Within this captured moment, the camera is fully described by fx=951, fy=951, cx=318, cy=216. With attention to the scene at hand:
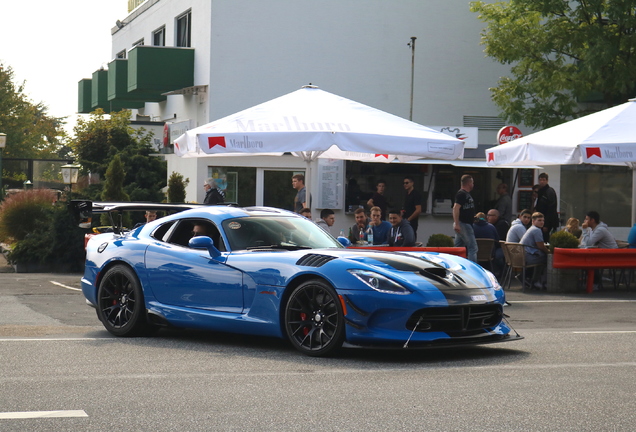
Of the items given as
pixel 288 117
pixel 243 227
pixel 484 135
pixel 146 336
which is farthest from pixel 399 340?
pixel 484 135

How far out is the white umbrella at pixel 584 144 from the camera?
14359 millimetres

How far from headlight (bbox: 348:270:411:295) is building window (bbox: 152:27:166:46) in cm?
2765

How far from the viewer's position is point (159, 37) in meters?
35.0

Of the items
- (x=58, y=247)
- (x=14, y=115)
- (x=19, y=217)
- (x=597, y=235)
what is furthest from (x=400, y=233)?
(x=14, y=115)

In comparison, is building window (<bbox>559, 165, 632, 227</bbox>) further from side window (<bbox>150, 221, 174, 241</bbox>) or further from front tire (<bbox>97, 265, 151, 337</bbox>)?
front tire (<bbox>97, 265, 151, 337</bbox>)

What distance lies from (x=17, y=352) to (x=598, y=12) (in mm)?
22590

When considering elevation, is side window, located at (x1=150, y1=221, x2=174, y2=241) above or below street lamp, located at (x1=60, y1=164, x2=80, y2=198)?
below

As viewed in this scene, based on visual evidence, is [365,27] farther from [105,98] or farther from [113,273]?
[113,273]

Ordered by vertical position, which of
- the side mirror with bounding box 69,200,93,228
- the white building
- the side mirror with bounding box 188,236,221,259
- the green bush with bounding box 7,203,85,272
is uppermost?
the white building

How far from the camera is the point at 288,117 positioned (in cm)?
1384

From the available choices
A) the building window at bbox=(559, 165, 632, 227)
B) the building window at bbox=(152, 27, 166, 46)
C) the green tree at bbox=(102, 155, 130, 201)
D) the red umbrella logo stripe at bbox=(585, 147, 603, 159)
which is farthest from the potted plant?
the building window at bbox=(152, 27, 166, 46)

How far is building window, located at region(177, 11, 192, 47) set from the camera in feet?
101

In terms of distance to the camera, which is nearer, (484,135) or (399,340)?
(399,340)

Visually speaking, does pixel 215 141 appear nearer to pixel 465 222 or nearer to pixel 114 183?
pixel 465 222
